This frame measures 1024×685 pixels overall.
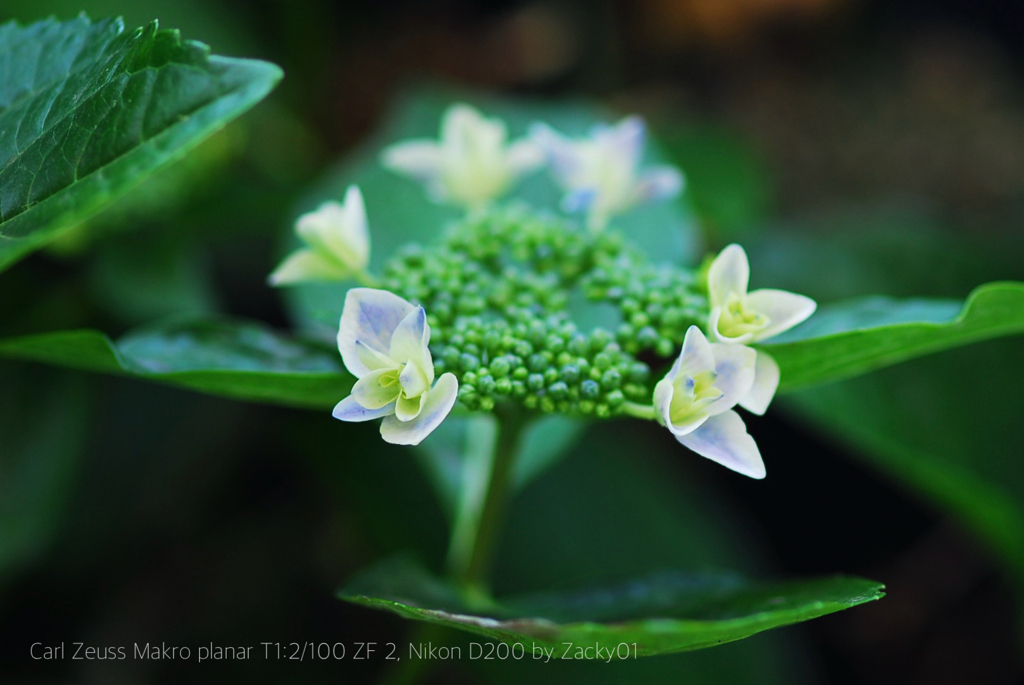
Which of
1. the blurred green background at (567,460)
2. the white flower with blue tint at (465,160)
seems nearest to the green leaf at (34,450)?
the blurred green background at (567,460)

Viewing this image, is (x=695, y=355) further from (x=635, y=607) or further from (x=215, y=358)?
(x=215, y=358)

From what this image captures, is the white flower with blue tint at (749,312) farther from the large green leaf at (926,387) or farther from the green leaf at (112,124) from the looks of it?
the large green leaf at (926,387)

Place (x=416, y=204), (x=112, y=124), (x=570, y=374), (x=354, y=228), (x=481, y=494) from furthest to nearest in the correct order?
(x=416, y=204) → (x=481, y=494) → (x=354, y=228) → (x=570, y=374) → (x=112, y=124)

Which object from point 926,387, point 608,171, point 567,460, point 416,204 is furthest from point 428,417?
point 926,387

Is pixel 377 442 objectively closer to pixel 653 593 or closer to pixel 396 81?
pixel 653 593

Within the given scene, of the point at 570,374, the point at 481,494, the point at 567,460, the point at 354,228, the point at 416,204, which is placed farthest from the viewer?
the point at 567,460

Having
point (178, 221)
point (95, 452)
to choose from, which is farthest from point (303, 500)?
point (178, 221)
